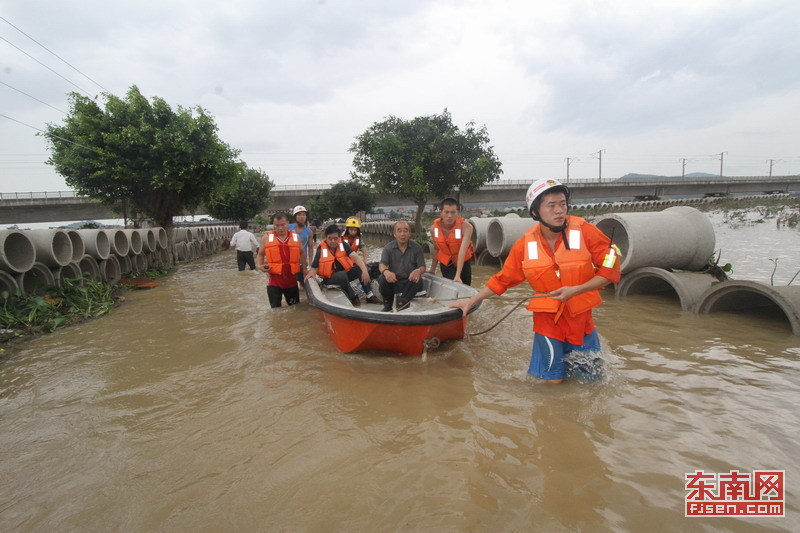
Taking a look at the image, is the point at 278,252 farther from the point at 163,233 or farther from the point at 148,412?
the point at 163,233

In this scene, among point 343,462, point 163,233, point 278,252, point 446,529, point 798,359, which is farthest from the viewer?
point 163,233

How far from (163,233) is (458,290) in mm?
12412

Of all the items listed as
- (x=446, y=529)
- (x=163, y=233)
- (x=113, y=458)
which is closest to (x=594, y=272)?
(x=446, y=529)

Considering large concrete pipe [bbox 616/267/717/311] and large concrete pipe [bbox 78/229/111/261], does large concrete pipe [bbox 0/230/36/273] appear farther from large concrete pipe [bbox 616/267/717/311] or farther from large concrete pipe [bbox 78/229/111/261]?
large concrete pipe [bbox 616/267/717/311]

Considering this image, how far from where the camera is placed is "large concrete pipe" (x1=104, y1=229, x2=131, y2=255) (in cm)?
976

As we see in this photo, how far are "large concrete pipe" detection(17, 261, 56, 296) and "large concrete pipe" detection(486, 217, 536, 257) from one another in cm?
978

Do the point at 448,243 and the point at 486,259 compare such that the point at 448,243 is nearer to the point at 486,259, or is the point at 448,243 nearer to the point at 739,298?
the point at 739,298

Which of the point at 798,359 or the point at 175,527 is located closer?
the point at 175,527

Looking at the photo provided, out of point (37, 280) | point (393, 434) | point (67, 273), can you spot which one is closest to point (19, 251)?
point (37, 280)

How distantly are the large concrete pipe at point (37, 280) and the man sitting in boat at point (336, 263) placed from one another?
5.14 meters

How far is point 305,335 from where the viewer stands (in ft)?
18.4

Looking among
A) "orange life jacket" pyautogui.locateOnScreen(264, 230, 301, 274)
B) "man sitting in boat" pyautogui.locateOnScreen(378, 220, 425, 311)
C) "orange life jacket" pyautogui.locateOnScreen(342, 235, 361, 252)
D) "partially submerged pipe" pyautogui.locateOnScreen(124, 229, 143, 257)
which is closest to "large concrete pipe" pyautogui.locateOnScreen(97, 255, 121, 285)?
"partially submerged pipe" pyautogui.locateOnScreen(124, 229, 143, 257)

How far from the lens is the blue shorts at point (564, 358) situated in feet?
10.2

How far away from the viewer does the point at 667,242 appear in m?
6.40
